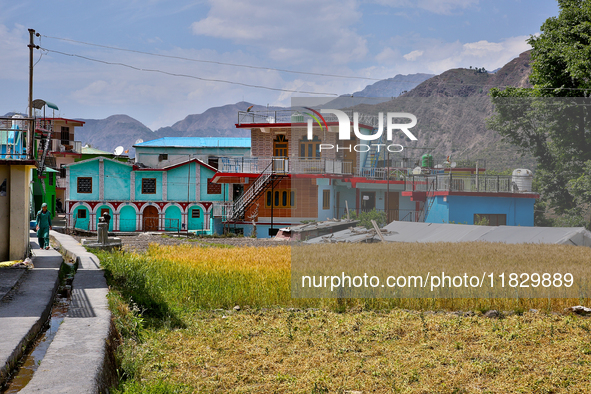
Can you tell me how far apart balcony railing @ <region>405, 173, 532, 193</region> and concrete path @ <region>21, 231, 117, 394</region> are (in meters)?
8.05

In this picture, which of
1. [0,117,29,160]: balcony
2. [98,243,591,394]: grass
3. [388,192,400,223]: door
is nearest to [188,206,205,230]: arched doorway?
[0,117,29,160]: balcony

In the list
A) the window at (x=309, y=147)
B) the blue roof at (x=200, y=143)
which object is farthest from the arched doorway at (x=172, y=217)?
the window at (x=309, y=147)

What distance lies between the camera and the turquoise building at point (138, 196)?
144ft

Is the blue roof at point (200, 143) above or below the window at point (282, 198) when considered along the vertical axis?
above

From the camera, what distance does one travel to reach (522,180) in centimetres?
1379

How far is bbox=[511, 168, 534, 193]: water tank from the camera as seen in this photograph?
1359 centimetres

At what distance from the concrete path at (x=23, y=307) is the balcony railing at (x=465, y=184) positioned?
28.4 feet

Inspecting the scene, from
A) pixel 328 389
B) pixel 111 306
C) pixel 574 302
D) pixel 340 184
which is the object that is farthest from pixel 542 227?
pixel 111 306

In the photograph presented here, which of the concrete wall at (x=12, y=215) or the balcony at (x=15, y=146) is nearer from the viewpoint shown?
the concrete wall at (x=12, y=215)

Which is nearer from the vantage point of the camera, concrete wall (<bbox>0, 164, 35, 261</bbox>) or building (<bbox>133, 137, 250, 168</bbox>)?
concrete wall (<bbox>0, 164, 35, 261</bbox>)

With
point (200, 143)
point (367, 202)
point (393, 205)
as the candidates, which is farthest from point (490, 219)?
point (200, 143)

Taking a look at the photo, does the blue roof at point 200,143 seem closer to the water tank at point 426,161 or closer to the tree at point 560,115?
the tree at point 560,115

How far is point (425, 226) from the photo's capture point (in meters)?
13.2

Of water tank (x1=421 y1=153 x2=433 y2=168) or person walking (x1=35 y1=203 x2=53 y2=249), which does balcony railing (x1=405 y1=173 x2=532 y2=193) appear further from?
person walking (x1=35 y1=203 x2=53 y2=249)
